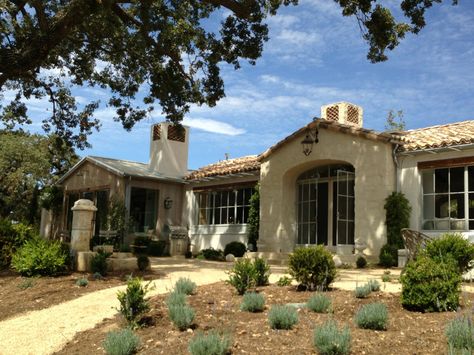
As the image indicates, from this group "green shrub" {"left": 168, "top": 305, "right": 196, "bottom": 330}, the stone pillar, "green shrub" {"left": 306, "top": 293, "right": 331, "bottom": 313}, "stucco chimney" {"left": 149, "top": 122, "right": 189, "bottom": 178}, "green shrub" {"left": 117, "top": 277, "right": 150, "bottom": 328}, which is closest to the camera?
"green shrub" {"left": 168, "top": 305, "right": 196, "bottom": 330}

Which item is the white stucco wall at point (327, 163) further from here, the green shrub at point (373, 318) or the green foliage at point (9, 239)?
the green shrub at point (373, 318)

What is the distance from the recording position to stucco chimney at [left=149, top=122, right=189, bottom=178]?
22344mm

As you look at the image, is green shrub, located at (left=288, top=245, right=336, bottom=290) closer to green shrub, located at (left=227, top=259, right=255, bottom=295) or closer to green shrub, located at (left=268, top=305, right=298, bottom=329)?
green shrub, located at (left=227, top=259, right=255, bottom=295)

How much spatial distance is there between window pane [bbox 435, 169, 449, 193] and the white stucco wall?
1.18 metres

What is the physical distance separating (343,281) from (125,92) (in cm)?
1059

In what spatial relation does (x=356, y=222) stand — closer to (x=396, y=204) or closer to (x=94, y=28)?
(x=396, y=204)

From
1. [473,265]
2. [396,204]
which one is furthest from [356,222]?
[473,265]

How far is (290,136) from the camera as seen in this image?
16953mm

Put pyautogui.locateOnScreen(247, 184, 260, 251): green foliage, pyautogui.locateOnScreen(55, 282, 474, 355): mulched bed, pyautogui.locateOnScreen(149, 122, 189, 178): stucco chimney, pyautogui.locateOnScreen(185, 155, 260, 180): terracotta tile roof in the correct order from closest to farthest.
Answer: pyautogui.locateOnScreen(55, 282, 474, 355): mulched bed
pyautogui.locateOnScreen(247, 184, 260, 251): green foliage
pyautogui.locateOnScreen(185, 155, 260, 180): terracotta tile roof
pyautogui.locateOnScreen(149, 122, 189, 178): stucco chimney

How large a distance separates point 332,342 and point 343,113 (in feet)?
45.8

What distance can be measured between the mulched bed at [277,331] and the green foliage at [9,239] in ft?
20.8

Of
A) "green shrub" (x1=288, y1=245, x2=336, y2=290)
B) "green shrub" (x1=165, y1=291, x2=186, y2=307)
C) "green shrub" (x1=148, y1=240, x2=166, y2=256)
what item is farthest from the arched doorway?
"green shrub" (x1=165, y1=291, x2=186, y2=307)

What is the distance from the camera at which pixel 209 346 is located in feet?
16.6

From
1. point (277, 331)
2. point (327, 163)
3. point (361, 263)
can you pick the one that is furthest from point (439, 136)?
point (277, 331)
